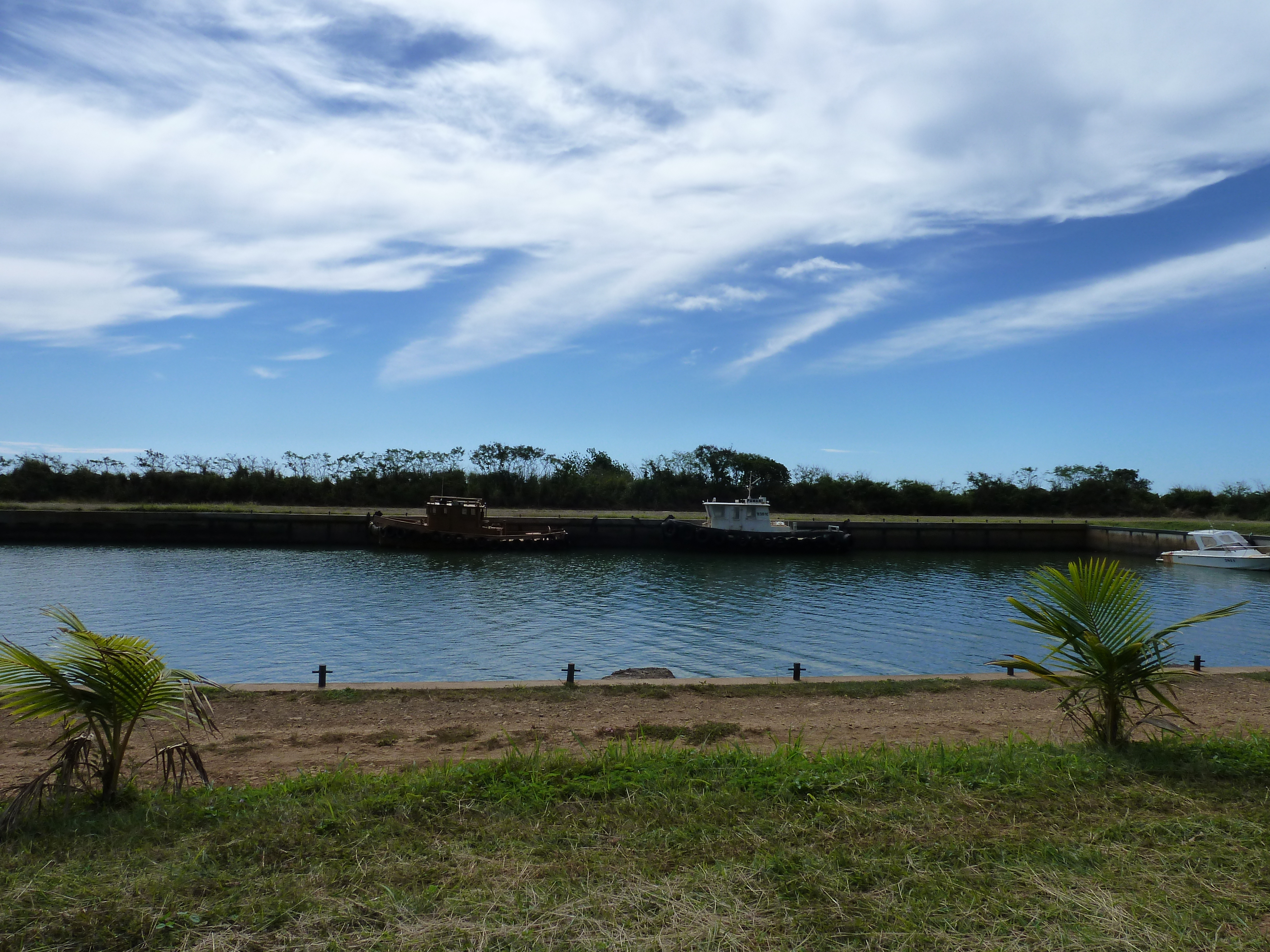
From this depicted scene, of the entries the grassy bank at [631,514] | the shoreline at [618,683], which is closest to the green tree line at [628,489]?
the grassy bank at [631,514]

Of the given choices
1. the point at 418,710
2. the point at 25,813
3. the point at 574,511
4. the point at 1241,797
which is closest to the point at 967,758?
the point at 1241,797

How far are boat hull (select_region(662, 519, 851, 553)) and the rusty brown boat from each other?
20.3ft

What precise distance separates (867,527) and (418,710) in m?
38.8

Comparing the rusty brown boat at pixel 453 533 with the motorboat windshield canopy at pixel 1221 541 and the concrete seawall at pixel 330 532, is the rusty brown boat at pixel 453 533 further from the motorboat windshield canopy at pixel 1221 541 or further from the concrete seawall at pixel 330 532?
the motorboat windshield canopy at pixel 1221 541

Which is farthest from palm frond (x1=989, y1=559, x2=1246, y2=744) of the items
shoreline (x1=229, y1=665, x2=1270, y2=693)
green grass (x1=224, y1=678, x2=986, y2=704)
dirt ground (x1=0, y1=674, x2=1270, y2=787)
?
shoreline (x1=229, y1=665, x2=1270, y2=693)

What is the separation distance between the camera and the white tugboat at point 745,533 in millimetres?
37312

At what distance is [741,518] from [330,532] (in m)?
21.1

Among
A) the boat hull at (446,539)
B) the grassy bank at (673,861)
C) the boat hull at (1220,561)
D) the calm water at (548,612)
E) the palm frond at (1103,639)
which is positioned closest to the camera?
the grassy bank at (673,861)

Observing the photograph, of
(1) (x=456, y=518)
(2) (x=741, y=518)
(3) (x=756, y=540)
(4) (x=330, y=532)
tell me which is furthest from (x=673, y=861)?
(4) (x=330, y=532)

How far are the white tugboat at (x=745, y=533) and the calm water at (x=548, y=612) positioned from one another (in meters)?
2.74

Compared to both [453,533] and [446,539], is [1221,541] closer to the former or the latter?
[453,533]

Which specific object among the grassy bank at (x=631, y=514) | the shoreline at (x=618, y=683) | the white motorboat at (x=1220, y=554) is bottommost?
the shoreline at (x=618, y=683)

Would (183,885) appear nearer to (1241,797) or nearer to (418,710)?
(418,710)

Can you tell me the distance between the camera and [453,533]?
36.9 meters
